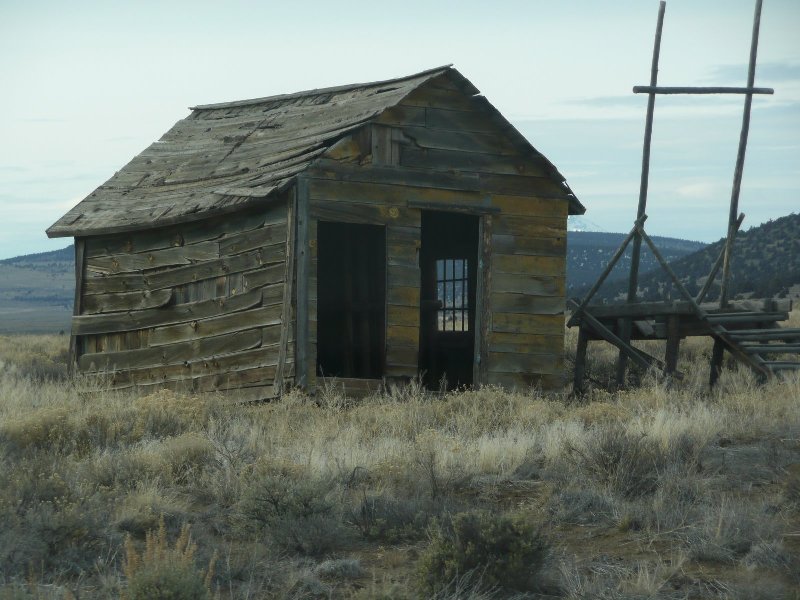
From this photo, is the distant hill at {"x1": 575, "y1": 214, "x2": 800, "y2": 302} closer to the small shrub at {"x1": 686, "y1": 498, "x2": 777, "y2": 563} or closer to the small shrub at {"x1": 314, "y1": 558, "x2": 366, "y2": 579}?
the small shrub at {"x1": 686, "y1": 498, "x2": 777, "y2": 563}

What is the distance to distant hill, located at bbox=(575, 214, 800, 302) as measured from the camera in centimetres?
4344

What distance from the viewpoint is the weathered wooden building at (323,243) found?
12211 millimetres

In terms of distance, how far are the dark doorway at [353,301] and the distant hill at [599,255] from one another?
82.1m

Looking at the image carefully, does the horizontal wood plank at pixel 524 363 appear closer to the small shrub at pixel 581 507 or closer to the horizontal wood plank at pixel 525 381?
the horizontal wood plank at pixel 525 381

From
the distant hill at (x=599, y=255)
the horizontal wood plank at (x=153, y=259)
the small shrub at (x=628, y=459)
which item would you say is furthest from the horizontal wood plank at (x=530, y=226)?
the distant hill at (x=599, y=255)

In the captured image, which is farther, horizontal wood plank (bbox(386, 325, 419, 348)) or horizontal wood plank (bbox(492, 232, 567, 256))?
horizontal wood plank (bbox(492, 232, 567, 256))

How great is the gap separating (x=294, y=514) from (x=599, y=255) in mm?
112764

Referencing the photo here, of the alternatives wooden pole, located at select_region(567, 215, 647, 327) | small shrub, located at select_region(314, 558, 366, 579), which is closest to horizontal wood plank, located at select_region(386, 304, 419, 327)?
wooden pole, located at select_region(567, 215, 647, 327)

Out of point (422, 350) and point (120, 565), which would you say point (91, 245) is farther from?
point (120, 565)

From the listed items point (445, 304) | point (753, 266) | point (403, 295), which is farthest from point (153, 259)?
point (753, 266)

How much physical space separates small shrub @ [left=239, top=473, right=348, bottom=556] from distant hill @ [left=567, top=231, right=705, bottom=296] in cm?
9133

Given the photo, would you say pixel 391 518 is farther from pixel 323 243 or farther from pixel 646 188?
pixel 323 243

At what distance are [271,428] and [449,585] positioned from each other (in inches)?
188

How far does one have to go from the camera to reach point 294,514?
6.35 m
